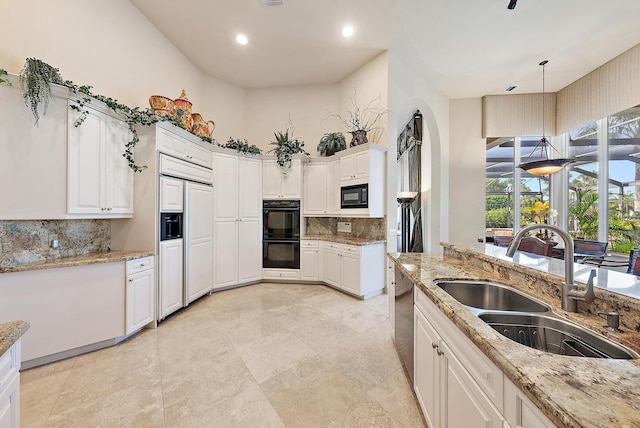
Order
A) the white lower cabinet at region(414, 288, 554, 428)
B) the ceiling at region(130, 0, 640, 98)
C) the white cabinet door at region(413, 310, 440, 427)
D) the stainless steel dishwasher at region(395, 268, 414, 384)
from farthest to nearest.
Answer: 1. the ceiling at region(130, 0, 640, 98)
2. the stainless steel dishwasher at region(395, 268, 414, 384)
3. the white cabinet door at region(413, 310, 440, 427)
4. the white lower cabinet at region(414, 288, 554, 428)

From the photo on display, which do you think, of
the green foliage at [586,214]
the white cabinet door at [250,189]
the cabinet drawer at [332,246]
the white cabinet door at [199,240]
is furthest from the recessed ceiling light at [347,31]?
the green foliage at [586,214]

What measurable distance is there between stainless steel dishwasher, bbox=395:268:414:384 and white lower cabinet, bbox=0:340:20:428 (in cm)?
195

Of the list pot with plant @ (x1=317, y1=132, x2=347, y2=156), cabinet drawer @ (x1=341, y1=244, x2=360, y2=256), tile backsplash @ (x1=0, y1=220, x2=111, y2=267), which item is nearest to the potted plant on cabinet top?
pot with plant @ (x1=317, y1=132, x2=347, y2=156)

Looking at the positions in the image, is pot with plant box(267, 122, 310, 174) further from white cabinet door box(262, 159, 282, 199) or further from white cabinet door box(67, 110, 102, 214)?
white cabinet door box(67, 110, 102, 214)

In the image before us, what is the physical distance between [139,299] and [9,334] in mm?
1976

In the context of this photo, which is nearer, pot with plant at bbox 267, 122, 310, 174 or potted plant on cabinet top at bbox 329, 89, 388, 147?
potted plant on cabinet top at bbox 329, 89, 388, 147

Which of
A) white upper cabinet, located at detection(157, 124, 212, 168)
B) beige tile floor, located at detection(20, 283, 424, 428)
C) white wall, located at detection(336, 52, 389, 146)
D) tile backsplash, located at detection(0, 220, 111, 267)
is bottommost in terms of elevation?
beige tile floor, located at detection(20, 283, 424, 428)

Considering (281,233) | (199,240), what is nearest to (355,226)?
(281,233)

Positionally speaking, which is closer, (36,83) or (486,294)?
(486,294)

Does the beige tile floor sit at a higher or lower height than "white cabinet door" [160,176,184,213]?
lower

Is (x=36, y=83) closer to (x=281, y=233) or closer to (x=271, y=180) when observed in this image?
(x=271, y=180)

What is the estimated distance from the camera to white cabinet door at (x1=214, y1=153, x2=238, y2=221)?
156 inches

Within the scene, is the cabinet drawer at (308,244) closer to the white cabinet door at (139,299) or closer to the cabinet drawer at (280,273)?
the cabinet drawer at (280,273)

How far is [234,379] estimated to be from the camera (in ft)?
6.50
